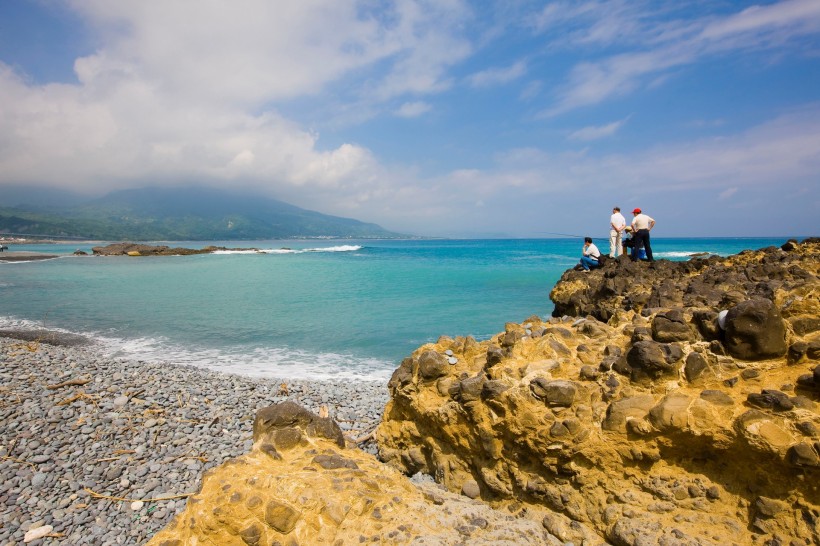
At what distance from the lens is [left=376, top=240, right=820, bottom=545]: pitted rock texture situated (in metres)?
2.96

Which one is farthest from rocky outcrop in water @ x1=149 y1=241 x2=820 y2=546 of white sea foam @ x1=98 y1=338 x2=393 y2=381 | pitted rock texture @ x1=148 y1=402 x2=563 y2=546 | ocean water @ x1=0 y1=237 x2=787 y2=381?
ocean water @ x1=0 y1=237 x2=787 y2=381

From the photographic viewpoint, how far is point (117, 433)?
721cm

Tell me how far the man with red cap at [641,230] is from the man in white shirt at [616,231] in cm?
78

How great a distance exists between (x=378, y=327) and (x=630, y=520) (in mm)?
14649

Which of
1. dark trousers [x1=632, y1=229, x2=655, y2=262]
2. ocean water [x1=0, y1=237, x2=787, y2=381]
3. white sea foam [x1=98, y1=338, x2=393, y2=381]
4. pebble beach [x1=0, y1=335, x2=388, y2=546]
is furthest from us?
dark trousers [x1=632, y1=229, x2=655, y2=262]

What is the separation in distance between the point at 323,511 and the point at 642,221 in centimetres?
1412

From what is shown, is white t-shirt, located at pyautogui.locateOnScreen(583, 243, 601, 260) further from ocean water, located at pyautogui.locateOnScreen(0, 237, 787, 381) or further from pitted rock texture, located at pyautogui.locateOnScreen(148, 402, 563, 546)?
pitted rock texture, located at pyautogui.locateOnScreen(148, 402, 563, 546)

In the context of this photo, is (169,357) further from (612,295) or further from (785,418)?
(785,418)

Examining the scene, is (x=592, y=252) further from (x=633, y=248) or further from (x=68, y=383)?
(x=68, y=383)

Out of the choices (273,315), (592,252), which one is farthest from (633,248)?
(273,315)

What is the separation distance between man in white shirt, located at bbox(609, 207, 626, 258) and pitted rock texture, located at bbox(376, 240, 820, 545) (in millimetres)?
11144

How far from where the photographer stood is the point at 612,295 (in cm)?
1142

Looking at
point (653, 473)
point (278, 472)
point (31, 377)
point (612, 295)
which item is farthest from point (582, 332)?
point (31, 377)

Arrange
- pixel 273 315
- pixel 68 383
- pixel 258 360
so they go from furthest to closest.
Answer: pixel 273 315, pixel 258 360, pixel 68 383
